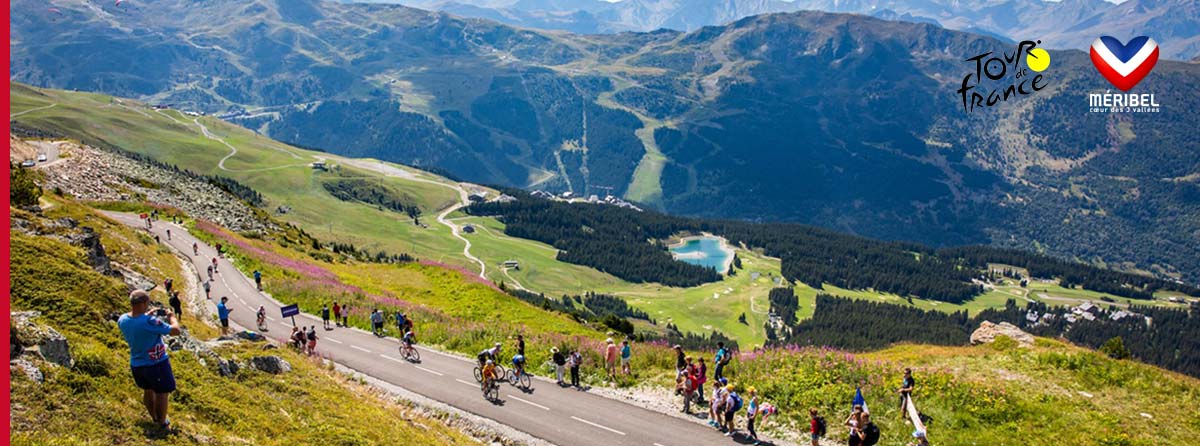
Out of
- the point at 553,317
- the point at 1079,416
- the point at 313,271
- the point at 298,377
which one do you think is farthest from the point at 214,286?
the point at 1079,416

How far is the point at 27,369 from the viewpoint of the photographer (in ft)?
44.7

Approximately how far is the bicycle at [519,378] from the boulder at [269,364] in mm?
12763

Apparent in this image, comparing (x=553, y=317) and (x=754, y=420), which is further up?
(x=754, y=420)

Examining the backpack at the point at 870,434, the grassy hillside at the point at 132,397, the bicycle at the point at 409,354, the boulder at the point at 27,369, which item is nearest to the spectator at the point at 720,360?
the backpack at the point at 870,434

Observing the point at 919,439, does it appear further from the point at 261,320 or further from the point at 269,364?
the point at 261,320

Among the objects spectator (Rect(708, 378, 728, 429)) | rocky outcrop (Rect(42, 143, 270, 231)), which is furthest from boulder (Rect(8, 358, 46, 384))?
rocky outcrop (Rect(42, 143, 270, 231))

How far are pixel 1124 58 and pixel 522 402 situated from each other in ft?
644

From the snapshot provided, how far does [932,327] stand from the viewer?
17938 cm

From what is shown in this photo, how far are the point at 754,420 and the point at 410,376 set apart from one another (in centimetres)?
2018

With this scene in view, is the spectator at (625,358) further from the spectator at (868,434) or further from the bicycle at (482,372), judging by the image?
the spectator at (868,434)

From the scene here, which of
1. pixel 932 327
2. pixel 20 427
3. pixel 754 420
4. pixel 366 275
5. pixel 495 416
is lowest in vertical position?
pixel 932 327

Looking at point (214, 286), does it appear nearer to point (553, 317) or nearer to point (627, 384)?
point (553, 317)

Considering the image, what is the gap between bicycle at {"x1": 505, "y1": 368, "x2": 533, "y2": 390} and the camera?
34.2 m

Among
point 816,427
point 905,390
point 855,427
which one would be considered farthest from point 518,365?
point 905,390
